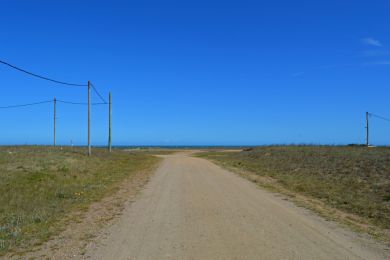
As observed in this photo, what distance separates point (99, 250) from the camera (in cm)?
802

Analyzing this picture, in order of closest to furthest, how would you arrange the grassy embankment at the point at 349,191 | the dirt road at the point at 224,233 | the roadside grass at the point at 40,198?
1. the dirt road at the point at 224,233
2. the roadside grass at the point at 40,198
3. the grassy embankment at the point at 349,191

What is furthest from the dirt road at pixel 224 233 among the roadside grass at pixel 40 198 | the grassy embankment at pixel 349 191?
the roadside grass at pixel 40 198

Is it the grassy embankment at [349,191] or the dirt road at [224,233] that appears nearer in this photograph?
the dirt road at [224,233]

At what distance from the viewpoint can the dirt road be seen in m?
7.72

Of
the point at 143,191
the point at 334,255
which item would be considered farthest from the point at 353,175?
the point at 334,255

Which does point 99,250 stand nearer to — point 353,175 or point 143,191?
point 143,191

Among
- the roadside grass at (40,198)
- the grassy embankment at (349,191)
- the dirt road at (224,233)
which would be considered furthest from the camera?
the grassy embankment at (349,191)

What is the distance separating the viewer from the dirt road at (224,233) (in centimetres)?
772

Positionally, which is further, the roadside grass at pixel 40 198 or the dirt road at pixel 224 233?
the roadside grass at pixel 40 198

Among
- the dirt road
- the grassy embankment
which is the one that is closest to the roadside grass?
the dirt road

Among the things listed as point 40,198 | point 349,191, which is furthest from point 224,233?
point 349,191

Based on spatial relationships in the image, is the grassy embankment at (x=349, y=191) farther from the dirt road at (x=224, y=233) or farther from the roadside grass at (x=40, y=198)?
the roadside grass at (x=40, y=198)

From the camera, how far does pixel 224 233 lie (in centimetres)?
941

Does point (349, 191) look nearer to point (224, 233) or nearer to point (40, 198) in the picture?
point (224, 233)
